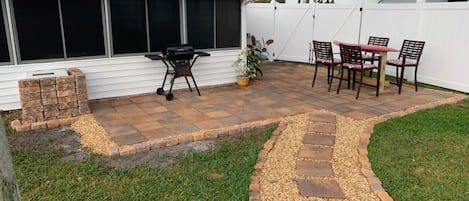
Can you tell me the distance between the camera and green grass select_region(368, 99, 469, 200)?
302 centimetres

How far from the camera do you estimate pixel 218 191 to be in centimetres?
298

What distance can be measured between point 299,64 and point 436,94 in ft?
12.4

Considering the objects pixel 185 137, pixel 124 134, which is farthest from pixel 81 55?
pixel 185 137

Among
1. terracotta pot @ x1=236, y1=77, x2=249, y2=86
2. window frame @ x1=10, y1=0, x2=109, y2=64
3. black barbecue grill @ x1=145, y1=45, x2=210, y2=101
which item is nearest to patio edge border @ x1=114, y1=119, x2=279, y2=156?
black barbecue grill @ x1=145, y1=45, x2=210, y2=101

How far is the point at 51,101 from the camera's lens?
4.66 m

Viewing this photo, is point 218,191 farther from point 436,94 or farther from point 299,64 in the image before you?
point 299,64

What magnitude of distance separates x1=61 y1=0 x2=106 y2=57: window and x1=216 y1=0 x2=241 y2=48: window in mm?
2111

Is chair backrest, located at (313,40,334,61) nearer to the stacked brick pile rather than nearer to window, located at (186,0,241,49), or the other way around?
window, located at (186,0,241,49)

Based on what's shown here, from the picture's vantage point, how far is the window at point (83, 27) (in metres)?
5.29

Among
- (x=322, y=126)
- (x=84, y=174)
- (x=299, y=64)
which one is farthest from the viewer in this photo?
(x=299, y=64)

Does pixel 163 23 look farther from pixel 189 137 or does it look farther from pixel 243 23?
pixel 189 137

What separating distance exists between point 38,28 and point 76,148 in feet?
7.33

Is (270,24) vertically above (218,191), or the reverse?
(270,24)

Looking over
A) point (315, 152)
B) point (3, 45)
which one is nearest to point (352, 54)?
point (315, 152)
